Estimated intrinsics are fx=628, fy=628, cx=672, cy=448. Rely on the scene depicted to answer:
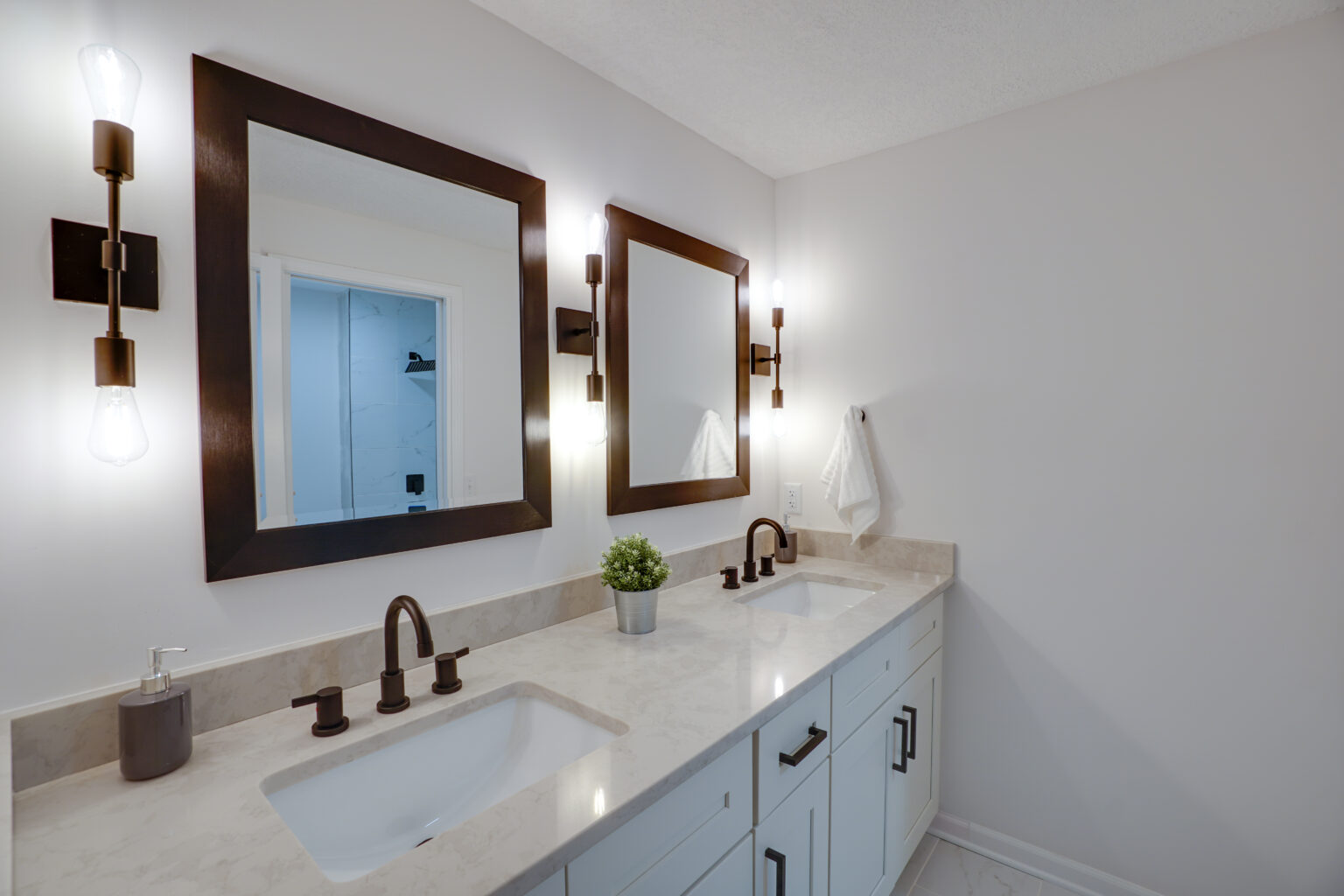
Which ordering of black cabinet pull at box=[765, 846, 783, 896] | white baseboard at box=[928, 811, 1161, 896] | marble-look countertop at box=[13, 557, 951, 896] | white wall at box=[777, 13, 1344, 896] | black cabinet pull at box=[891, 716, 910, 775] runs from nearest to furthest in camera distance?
1. marble-look countertop at box=[13, 557, 951, 896]
2. black cabinet pull at box=[765, 846, 783, 896]
3. white wall at box=[777, 13, 1344, 896]
4. black cabinet pull at box=[891, 716, 910, 775]
5. white baseboard at box=[928, 811, 1161, 896]

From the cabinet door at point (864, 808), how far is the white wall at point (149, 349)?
0.96 metres

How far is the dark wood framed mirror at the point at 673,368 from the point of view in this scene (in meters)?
1.79

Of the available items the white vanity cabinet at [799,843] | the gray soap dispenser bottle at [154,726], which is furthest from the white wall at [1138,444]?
the gray soap dispenser bottle at [154,726]

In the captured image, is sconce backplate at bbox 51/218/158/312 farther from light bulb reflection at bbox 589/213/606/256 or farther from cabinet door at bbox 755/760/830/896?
cabinet door at bbox 755/760/830/896

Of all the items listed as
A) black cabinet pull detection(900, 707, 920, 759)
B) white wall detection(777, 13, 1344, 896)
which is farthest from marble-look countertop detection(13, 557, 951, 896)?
white wall detection(777, 13, 1344, 896)

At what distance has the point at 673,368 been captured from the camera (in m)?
2.00

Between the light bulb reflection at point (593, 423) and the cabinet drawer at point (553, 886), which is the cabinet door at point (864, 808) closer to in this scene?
the cabinet drawer at point (553, 886)

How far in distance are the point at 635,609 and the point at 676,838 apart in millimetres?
589

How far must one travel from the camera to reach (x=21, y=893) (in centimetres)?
68

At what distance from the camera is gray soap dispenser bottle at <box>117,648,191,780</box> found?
891 mm

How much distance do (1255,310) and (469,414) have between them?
1992 mm

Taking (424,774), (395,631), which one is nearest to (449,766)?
(424,774)

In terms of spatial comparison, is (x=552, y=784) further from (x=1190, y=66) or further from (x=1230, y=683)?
(x=1190, y=66)

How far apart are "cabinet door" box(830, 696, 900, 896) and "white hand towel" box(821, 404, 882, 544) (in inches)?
25.8
